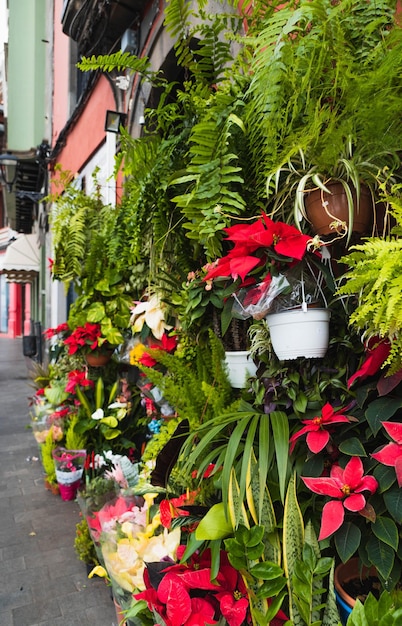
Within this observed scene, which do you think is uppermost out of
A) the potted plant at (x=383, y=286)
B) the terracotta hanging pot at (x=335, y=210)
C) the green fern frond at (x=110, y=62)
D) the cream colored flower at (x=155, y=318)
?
the green fern frond at (x=110, y=62)

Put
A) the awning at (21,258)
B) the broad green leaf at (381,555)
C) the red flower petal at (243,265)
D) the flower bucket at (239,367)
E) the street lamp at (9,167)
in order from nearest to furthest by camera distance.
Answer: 1. the broad green leaf at (381,555)
2. the red flower petal at (243,265)
3. the flower bucket at (239,367)
4. the street lamp at (9,167)
5. the awning at (21,258)

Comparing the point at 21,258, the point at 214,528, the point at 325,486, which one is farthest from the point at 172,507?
the point at 21,258

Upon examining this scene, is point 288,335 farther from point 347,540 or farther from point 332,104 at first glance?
point 332,104

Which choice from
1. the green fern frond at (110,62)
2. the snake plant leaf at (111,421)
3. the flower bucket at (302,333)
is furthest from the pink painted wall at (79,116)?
the flower bucket at (302,333)

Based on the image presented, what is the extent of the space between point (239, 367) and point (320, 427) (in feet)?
1.79

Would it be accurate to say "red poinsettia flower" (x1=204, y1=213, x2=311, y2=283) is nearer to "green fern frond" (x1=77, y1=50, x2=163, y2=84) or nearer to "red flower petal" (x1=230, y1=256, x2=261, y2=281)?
"red flower petal" (x1=230, y1=256, x2=261, y2=281)

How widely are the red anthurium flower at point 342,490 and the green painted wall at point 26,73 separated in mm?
10512

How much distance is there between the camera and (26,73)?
1005cm

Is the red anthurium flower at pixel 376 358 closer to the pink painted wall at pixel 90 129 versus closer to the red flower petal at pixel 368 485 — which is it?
the red flower petal at pixel 368 485

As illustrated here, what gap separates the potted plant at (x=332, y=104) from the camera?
111cm

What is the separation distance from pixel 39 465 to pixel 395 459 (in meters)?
4.56

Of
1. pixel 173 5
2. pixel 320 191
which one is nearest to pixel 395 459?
pixel 320 191

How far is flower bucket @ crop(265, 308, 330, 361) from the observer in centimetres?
120

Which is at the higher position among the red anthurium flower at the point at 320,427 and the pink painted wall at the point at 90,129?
the pink painted wall at the point at 90,129
